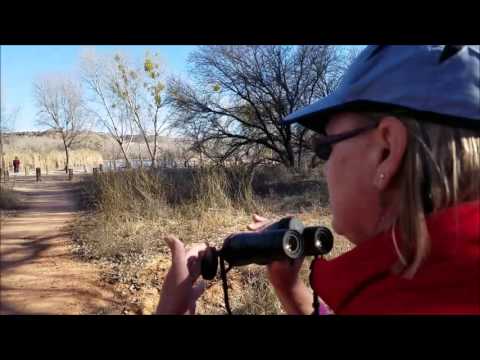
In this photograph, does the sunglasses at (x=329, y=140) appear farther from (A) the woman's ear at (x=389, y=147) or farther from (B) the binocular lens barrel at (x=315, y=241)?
(B) the binocular lens barrel at (x=315, y=241)

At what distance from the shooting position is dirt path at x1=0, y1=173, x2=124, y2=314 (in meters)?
2.84

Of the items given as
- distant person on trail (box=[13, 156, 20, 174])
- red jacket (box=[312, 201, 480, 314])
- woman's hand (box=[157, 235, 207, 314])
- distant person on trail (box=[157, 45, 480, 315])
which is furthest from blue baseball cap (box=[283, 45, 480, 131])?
distant person on trail (box=[13, 156, 20, 174])

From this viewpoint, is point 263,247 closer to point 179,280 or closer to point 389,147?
→ point 179,280

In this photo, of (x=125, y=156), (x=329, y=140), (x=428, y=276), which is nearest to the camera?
(x=428, y=276)

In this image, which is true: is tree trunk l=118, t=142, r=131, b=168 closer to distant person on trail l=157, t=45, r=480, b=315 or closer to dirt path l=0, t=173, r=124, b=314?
dirt path l=0, t=173, r=124, b=314

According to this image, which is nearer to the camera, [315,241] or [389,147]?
[389,147]

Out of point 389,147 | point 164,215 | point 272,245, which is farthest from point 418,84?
point 164,215

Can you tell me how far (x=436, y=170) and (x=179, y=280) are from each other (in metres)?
0.54

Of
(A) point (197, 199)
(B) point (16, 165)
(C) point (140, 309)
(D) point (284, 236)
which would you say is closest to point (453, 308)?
(D) point (284, 236)

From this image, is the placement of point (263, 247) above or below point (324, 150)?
below

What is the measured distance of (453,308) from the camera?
26.0 inches

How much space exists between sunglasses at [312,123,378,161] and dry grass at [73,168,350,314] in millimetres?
2575

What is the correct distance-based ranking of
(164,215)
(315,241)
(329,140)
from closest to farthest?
(329,140) < (315,241) < (164,215)

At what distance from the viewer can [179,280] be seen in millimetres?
880
